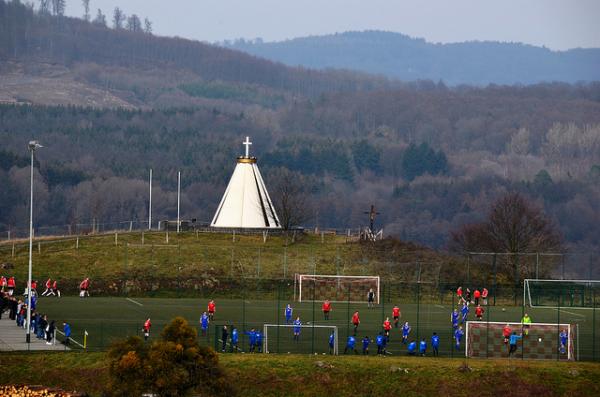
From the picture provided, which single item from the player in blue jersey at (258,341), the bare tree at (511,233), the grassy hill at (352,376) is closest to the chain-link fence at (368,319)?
the player in blue jersey at (258,341)

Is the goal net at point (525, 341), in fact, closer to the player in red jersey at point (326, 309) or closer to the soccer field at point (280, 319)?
the soccer field at point (280, 319)

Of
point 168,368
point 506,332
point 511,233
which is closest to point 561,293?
point 511,233

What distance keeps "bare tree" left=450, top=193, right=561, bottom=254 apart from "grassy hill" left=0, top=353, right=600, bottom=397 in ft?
130

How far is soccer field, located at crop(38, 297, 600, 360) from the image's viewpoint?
58.3m

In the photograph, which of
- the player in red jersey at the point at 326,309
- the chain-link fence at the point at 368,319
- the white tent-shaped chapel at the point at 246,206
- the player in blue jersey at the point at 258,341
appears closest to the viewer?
the player in blue jersey at the point at 258,341

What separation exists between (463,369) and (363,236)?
136 feet

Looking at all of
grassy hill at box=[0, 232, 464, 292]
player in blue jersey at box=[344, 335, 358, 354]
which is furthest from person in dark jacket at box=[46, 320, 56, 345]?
grassy hill at box=[0, 232, 464, 292]

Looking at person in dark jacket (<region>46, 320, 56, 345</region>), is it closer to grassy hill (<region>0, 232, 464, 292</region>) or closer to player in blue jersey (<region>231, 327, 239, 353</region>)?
player in blue jersey (<region>231, 327, 239, 353</region>)

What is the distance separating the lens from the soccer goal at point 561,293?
77.0 metres

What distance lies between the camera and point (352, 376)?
5200 cm

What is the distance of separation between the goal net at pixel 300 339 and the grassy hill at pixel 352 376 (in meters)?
3.16

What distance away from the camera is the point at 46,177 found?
182125mm

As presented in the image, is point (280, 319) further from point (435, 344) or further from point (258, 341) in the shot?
point (435, 344)

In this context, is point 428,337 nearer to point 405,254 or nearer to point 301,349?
point 301,349
